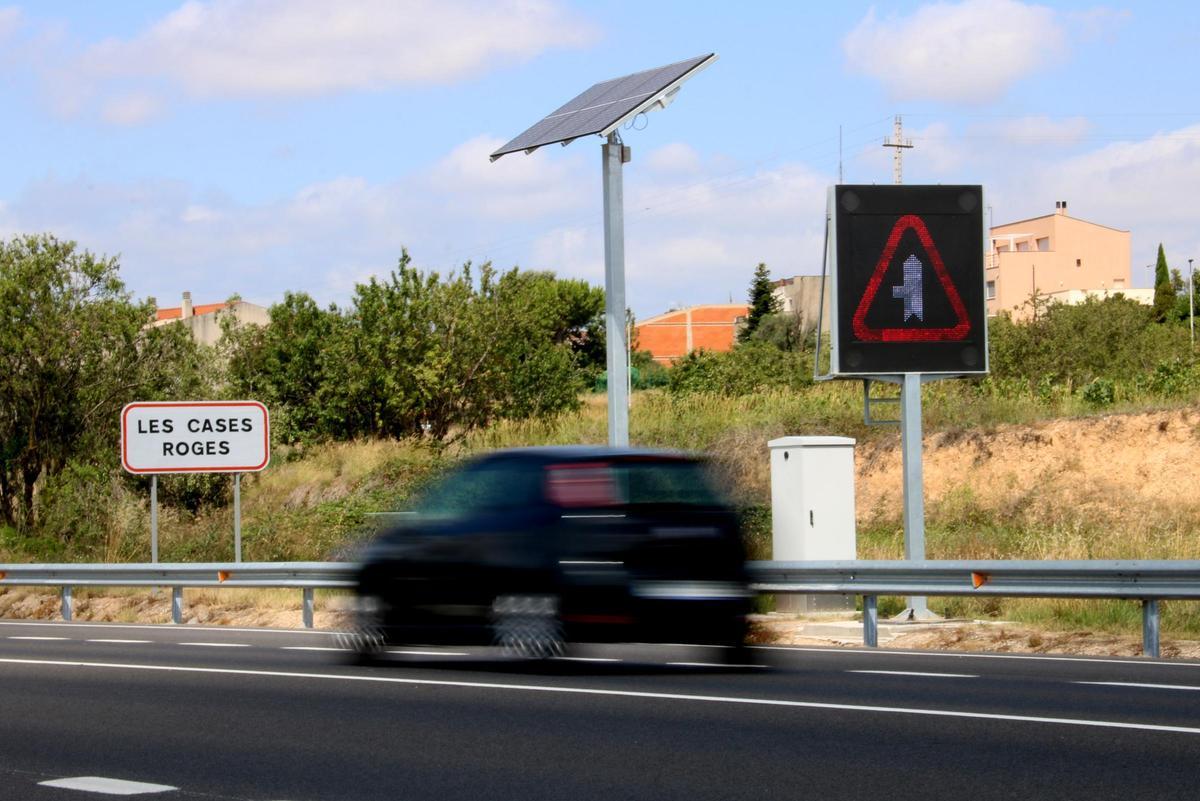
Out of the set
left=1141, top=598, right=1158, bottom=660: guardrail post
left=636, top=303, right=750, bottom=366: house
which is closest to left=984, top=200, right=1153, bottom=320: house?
left=636, top=303, right=750, bottom=366: house

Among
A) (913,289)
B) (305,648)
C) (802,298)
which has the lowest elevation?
(305,648)

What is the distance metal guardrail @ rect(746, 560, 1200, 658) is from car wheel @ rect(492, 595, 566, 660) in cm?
161

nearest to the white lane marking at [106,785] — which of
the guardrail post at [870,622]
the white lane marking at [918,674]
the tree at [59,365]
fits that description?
the white lane marking at [918,674]

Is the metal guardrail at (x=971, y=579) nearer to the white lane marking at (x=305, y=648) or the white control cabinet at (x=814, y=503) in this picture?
the white lane marking at (x=305, y=648)

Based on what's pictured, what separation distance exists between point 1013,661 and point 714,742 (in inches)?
218

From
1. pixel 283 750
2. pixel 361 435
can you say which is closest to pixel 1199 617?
pixel 283 750

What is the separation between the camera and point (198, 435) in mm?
23547

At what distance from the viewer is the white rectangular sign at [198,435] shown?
23328 millimetres

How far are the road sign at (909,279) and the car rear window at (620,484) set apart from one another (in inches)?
247

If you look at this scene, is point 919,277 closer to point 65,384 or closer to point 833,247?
point 833,247

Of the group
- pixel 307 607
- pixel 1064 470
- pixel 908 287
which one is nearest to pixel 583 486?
pixel 908 287

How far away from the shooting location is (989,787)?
22.7ft

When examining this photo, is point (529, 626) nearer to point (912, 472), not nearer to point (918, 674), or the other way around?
point (918, 674)

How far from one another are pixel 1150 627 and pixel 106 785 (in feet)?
30.4
